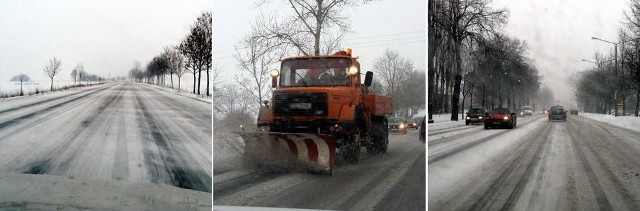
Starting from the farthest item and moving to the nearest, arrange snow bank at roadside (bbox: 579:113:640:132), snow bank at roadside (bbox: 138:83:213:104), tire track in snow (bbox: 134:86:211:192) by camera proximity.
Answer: tire track in snow (bbox: 134:86:211:192)
snow bank at roadside (bbox: 138:83:213:104)
snow bank at roadside (bbox: 579:113:640:132)

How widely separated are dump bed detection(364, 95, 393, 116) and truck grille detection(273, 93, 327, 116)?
408mm

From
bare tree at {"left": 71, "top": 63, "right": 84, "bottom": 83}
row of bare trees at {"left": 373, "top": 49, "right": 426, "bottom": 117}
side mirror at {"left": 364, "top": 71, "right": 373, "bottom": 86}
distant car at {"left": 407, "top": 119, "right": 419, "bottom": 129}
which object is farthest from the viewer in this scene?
bare tree at {"left": 71, "top": 63, "right": 84, "bottom": 83}

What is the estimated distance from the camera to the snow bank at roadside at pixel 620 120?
4516 millimetres

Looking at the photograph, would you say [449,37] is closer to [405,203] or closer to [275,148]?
[405,203]

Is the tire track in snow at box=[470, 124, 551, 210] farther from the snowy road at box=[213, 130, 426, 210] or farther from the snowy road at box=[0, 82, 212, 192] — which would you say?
the snowy road at box=[0, 82, 212, 192]

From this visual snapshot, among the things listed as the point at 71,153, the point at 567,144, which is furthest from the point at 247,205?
the point at 567,144

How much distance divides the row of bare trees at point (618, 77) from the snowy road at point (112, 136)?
11.7 feet

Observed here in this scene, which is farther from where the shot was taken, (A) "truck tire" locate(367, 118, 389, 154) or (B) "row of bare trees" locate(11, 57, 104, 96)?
(B) "row of bare trees" locate(11, 57, 104, 96)

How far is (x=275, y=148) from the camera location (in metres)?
5.39

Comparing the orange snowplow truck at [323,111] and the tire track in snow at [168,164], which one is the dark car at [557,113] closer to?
the orange snowplow truck at [323,111]

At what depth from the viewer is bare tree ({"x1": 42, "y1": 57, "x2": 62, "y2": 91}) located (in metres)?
6.37

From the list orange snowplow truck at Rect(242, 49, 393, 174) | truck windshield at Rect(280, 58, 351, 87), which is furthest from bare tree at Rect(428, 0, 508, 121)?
truck windshield at Rect(280, 58, 351, 87)

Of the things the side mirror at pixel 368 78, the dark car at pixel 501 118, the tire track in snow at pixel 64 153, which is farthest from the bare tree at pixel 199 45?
the dark car at pixel 501 118

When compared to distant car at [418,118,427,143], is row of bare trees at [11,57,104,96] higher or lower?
higher
